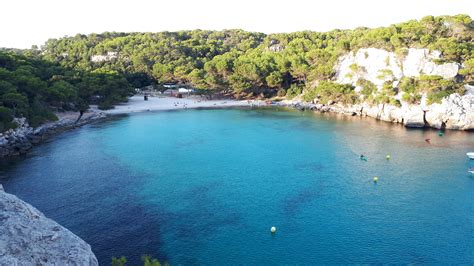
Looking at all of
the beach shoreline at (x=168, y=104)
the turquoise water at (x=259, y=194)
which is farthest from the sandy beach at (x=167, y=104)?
the turquoise water at (x=259, y=194)

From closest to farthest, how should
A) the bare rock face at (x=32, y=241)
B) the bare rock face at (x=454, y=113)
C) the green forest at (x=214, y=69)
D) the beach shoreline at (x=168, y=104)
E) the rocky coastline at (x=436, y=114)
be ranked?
the bare rock face at (x=32, y=241) → the bare rock face at (x=454, y=113) → the rocky coastline at (x=436, y=114) → the green forest at (x=214, y=69) → the beach shoreline at (x=168, y=104)

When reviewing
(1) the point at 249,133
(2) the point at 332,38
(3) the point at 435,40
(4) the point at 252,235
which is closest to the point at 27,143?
(1) the point at 249,133

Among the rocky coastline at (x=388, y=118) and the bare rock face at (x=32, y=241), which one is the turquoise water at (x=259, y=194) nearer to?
the rocky coastline at (x=388, y=118)

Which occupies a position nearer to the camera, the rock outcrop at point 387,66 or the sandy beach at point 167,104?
the rock outcrop at point 387,66

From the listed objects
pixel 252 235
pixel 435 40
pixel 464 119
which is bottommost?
pixel 252 235

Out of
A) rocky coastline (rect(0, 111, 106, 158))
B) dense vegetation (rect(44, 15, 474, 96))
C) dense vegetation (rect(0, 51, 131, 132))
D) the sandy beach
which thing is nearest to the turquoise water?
rocky coastline (rect(0, 111, 106, 158))

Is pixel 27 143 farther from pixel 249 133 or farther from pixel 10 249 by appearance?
pixel 10 249

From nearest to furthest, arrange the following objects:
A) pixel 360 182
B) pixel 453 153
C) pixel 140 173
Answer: pixel 360 182, pixel 140 173, pixel 453 153

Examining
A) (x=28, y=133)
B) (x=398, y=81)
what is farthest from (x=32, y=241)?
(x=398, y=81)

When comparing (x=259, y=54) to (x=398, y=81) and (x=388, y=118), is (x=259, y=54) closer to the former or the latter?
(x=398, y=81)
